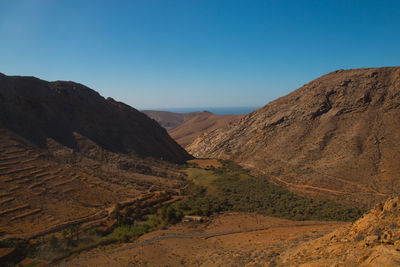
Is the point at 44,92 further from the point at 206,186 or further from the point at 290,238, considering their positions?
the point at 290,238

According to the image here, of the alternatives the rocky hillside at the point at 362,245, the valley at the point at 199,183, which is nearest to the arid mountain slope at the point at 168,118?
the valley at the point at 199,183

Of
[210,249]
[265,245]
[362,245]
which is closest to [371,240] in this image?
[362,245]

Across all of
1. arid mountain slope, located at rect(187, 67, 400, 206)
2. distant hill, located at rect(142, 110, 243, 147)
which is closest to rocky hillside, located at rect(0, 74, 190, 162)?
arid mountain slope, located at rect(187, 67, 400, 206)

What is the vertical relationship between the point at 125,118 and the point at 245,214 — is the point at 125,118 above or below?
above

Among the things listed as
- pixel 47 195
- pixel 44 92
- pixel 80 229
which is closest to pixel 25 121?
pixel 44 92

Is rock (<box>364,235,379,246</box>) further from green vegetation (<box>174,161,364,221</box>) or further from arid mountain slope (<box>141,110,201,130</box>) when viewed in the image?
arid mountain slope (<box>141,110,201,130</box>)

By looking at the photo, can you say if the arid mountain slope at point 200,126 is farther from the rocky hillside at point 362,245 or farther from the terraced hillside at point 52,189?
the rocky hillside at point 362,245
